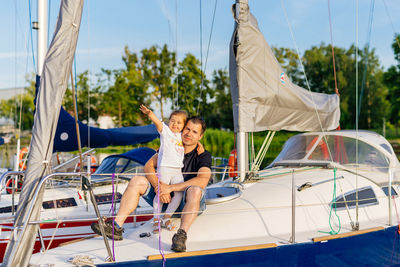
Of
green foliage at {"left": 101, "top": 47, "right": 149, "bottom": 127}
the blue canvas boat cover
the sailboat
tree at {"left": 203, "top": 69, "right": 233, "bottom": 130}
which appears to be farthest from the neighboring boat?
tree at {"left": 203, "top": 69, "right": 233, "bottom": 130}

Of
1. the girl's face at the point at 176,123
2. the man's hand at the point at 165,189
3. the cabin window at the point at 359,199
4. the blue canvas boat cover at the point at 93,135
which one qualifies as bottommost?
the cabin window at the point at 359,199

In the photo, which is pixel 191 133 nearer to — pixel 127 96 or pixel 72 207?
pixel 72 207

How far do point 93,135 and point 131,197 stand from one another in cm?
513

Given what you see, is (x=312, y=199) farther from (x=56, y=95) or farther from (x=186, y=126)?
(x=56, y=95)

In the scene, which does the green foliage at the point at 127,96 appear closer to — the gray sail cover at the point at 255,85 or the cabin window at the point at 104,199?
the cabin window at the point at 104,199

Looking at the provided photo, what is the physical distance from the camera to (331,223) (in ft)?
14.3

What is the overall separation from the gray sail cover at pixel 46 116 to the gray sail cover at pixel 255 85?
7.19 feet

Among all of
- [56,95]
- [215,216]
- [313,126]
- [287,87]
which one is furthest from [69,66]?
[313,126]

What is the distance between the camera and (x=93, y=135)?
28.1 feet

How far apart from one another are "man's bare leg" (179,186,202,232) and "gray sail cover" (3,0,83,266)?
1.31m

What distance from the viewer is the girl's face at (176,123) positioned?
13.5 ft

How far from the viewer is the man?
12.0 feet

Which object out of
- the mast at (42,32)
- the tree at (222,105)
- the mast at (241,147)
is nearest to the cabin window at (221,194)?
the mast at (241,147)

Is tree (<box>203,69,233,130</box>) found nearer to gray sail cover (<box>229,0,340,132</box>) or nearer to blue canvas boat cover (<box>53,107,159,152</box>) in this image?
blue canvas boat cover (<box>53,107,159,152</box>)
